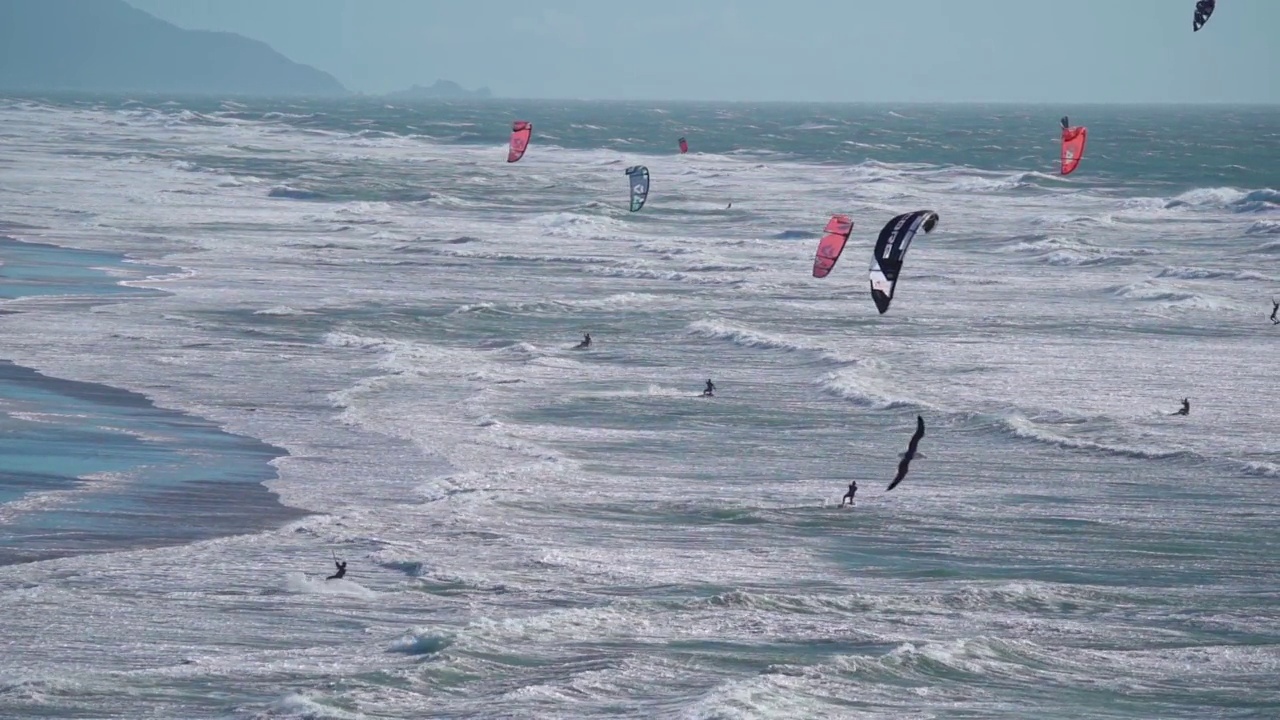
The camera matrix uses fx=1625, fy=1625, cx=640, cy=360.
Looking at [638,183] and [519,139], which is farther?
[519,139]

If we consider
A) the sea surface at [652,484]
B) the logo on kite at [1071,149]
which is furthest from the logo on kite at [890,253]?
the logo on kite at [1071,149]

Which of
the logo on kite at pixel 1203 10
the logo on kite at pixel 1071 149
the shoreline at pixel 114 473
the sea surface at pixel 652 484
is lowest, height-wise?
the shoreline at pixel 114 473

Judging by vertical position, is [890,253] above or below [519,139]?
below

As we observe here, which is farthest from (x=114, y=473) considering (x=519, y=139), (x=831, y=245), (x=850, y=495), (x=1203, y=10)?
(x=519, y=139)

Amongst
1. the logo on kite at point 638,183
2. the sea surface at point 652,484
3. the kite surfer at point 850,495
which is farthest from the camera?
the logo on kite at point 638,183

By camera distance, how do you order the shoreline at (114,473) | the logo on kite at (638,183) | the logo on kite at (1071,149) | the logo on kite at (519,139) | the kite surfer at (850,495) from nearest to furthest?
the shoreline at (114,473), the kite surfer at (850,495), the logo on kite at (1071,149), the logo on kite at (638,183), the logo on kite at (519,139)

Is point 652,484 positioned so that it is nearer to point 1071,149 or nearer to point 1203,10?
point 1203,10

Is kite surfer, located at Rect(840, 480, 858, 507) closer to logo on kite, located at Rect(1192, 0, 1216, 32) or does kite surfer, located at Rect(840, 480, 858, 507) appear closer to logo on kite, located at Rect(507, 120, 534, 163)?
logo on kite, located at Rect(1192, 0, 1216, 32)

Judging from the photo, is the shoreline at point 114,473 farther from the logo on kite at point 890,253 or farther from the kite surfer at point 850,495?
the logo on kite at point 890,253
